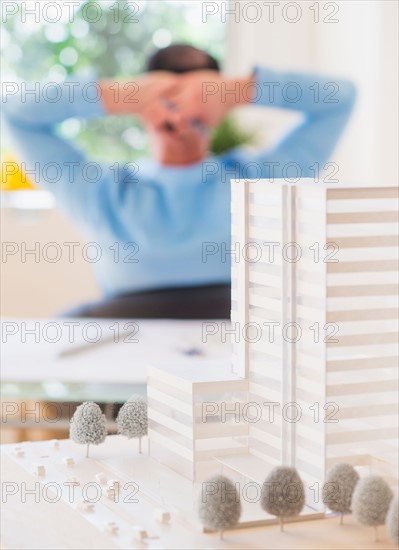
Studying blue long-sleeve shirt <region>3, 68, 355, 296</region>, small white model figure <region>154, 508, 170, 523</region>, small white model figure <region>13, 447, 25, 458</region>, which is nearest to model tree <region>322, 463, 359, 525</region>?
small white model figure <region>154, 508, 170, 523</region>

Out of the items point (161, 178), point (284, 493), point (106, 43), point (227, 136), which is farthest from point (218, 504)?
point (106, 43)

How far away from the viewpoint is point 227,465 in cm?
107

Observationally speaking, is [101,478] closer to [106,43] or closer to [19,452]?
[19,452]

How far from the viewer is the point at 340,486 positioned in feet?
3.12

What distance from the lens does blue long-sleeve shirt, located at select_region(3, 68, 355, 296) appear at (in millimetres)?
2615

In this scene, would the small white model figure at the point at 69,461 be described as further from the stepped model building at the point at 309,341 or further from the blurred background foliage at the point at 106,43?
the blurred background foliage at the point at 106,43

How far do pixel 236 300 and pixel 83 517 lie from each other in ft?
0.88

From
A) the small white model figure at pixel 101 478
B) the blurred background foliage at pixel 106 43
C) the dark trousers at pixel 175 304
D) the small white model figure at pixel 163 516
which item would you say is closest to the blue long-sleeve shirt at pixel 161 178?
the dark trousers at pixel 175 304

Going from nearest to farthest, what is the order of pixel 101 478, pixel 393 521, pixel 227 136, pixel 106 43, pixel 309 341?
1. pixel 393 521
2. pixel 309 341
3. pixel 101 478
4. pixel 227 136
5. pixel 106 43

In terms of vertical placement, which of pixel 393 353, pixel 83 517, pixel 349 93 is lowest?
pixel 83 517

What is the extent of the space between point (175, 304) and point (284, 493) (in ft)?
5.95

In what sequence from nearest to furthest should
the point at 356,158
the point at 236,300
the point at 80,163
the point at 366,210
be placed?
A: the point at 366,210 → the point at 236,300 → the point at 80,163 → the point at 356,158

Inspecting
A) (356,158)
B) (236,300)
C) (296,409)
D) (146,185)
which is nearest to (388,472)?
(296,409)

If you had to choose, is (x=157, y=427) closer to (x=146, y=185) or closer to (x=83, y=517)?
(x=83, y=517)
